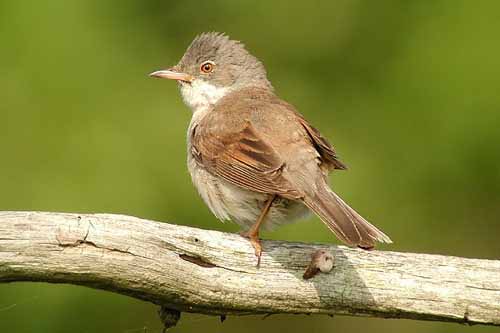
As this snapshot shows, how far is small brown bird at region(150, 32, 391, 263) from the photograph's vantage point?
5.17 metres

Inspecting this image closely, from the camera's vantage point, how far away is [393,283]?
4914mm

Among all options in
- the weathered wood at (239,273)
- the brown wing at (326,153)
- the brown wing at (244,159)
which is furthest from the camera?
the brown wing at (326,153)

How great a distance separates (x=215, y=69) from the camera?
7.11m

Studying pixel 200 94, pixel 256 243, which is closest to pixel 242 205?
pixel 256 243

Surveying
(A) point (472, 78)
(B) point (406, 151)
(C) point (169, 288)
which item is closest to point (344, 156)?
(B) point (406, 151)

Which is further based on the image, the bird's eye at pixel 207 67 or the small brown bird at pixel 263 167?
the bird's eye at pixel 207 67

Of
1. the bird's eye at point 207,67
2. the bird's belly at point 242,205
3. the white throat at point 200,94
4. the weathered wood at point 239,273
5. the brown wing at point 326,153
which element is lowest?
the weathered wood at point 239,273

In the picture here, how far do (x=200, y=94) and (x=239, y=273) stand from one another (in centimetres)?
231

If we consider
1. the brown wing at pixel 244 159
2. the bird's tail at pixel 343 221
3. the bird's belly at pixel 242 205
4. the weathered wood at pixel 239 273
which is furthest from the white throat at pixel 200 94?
the weathered wood at pixel 239 273

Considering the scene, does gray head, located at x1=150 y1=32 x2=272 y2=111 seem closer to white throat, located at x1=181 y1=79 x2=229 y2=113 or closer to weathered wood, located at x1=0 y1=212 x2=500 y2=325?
white throat, located at x1=181 y1=79 x2=229 y2=113

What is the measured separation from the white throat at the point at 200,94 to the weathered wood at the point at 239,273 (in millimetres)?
1913

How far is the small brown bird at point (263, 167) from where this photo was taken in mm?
5168

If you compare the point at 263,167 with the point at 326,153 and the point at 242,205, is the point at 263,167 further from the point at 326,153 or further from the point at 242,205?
the point at 326,153

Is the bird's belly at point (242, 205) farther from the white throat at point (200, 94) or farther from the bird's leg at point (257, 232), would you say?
the white throat at point (200, 94)
